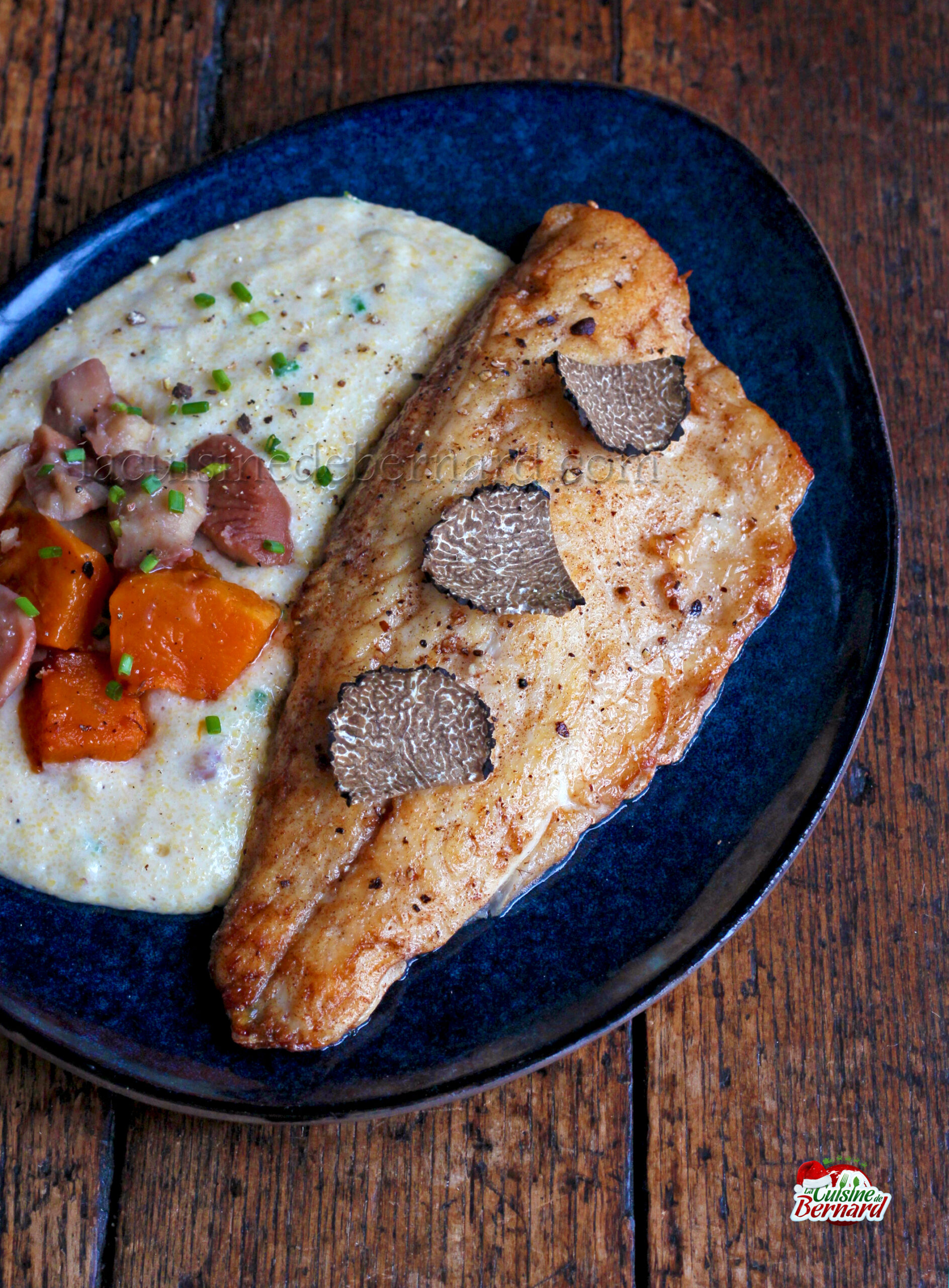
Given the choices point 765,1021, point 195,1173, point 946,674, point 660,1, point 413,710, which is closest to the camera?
point 413,710

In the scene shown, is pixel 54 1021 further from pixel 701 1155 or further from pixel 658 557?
pixel 658 557

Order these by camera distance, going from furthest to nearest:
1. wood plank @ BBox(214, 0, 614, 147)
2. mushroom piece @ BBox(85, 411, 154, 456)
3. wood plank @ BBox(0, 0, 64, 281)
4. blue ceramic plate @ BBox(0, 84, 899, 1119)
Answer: wood plank @ BBox(214, 0, 614, 147), wood plank @ BBox(0, 0, 64, 281), mushroom piece @ BBox(85, 411, 154, 456), blue ceramic plate @ BBox(0, 84, 899, 1119)

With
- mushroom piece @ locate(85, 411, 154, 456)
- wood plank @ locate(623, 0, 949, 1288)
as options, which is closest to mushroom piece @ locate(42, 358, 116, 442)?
mushroom piece @ locate(85, 411, 154, 456)

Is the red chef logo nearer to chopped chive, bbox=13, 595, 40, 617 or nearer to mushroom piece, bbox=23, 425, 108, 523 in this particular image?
chopped chive, bbox=13, 595, 40, 617

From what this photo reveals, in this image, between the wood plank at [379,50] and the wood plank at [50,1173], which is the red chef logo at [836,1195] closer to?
the wood plank at [50,1173]

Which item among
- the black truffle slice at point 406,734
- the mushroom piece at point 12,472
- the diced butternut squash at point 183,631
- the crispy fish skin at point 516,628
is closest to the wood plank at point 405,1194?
the crispy fish skin at point 516,628

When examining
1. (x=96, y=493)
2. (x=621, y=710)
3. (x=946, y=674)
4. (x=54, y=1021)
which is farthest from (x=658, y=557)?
(x=54, y=1021)

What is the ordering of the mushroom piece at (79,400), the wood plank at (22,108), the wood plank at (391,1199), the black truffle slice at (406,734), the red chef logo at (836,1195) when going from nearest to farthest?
the black truffle slice at (406,734), the wood plank at (391,1199), the red chef logo at (836,1195), the mushroom piece at (79,400), the wood plank at (22,108)
